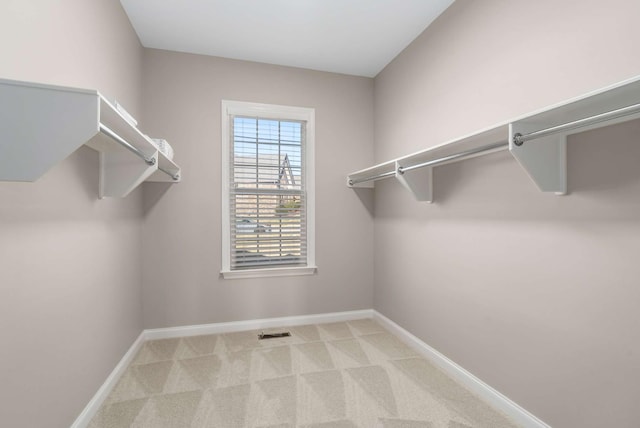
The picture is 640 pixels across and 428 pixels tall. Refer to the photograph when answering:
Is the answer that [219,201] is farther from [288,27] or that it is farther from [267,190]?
[288,27]

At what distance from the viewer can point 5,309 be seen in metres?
1.11

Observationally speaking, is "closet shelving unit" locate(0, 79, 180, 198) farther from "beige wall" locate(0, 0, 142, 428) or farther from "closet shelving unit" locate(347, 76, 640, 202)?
"closet shelving unit" locate(347, 76, 640, 202)

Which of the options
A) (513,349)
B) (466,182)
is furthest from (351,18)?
(513,349)

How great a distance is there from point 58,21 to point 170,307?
7.27 ft

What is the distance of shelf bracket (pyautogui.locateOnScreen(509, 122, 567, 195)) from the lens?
1.38 m

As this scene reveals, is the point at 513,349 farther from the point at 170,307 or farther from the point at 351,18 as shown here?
the point at 170,307

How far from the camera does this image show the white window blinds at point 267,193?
3049 millimetres

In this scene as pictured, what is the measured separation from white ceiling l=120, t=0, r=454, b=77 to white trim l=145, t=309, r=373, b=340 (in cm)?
247

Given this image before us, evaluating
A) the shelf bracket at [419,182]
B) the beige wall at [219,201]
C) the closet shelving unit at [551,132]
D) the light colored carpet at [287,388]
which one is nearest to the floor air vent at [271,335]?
the light colored carpet at [287,388]

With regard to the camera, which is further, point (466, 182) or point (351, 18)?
point (351, 18)

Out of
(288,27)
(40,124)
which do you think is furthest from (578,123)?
(288,27)

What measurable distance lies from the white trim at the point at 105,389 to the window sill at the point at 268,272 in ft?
2.93

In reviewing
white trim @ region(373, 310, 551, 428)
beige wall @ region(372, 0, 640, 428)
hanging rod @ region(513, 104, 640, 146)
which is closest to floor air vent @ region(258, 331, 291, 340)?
white trim @ region(373, 310, 551, 428)

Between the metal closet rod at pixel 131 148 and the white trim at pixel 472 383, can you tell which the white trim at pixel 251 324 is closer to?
the white trim at pixel 472 383
